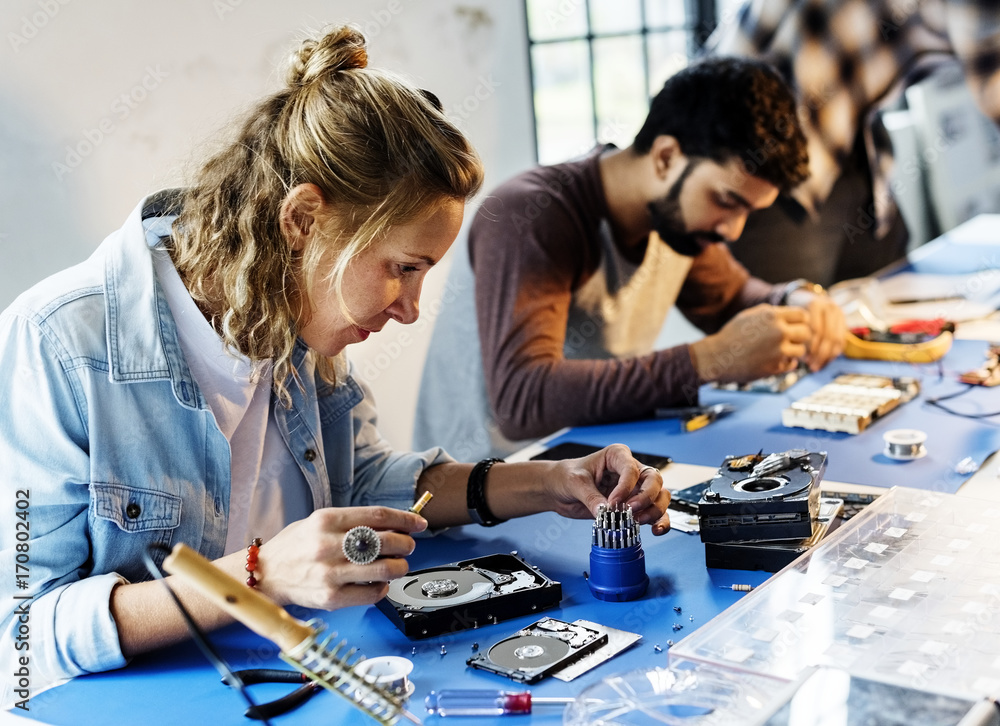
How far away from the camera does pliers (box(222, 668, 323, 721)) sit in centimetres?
113

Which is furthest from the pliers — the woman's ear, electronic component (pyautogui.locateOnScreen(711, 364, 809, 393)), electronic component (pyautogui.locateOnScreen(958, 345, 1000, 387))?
electronic component (pyautogui.locateOnScreen(958, 345, 1000, 387))

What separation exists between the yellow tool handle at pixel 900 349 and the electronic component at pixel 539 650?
159 cm

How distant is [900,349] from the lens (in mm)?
2521

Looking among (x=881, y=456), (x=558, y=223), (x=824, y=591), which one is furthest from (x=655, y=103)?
(x=824, y=591)

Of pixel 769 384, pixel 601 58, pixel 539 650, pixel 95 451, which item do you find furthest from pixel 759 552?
pixel 601 58

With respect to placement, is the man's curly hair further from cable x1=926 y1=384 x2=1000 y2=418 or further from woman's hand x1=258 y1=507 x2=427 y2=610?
woman's hand x1=258 y1=507 x2=427 y2=610

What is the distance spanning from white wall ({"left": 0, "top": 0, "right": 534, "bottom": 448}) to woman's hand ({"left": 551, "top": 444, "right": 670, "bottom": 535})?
591 mm

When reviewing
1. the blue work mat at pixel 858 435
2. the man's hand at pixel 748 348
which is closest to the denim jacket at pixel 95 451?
the blue work mat at pixel 858 435

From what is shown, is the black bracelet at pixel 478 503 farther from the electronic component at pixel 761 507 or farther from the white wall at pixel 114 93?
the white wall at pixel 114 93

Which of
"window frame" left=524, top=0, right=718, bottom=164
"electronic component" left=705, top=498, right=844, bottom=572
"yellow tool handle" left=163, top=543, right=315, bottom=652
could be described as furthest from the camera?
"window frame" left=524, top=0, right=718, bottom=164

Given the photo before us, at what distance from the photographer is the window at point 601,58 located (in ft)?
12.0

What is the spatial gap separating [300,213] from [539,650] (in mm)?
684

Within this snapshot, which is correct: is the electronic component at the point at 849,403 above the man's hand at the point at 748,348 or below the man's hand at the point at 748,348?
below

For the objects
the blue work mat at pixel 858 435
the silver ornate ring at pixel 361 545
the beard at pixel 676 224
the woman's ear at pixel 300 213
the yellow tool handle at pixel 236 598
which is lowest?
the blue work mat at pixel 858 435
